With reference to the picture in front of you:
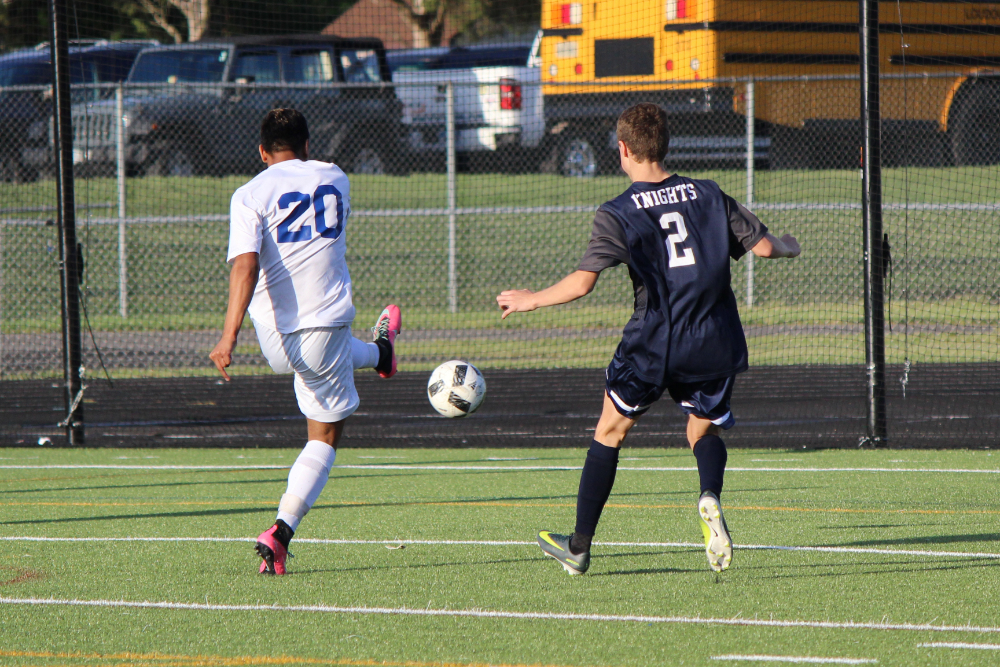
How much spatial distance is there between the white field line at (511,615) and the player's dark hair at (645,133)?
179 cm

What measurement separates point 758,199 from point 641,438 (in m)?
10.1

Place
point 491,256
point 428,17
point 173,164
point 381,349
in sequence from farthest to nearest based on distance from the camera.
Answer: point 428,17, point 491,256, point 173,164, point 381,349

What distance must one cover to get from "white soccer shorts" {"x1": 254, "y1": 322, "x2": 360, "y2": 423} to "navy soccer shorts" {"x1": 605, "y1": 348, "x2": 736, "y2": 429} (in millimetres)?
1137

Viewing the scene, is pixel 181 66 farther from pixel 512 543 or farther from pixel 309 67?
pixel 512 543

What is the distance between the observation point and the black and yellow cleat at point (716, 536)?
427cm

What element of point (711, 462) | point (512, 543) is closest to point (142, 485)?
point (512, 543)

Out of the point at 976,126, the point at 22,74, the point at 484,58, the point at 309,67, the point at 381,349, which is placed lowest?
the point at 381,349

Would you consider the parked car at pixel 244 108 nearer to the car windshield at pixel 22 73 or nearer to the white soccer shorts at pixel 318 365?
the car windshield at pixel 22 73

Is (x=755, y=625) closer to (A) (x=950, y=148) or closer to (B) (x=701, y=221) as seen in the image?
(B) (x=701, y=221)

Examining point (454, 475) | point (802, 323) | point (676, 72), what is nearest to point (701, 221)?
point (454, 475)

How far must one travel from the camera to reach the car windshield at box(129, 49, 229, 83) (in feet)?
58.4

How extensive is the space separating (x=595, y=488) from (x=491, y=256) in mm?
13796

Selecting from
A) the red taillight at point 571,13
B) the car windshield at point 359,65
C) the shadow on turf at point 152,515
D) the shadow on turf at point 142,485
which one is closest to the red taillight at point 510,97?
the red taillight at point 571,13

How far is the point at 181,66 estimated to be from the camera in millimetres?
18578
